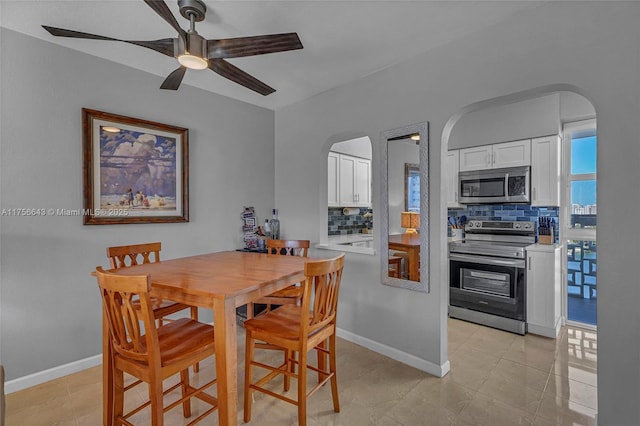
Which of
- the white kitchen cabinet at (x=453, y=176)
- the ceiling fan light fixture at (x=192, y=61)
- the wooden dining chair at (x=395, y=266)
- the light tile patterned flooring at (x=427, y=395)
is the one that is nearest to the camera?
the ceiling fan light fixture at (x=192, y=61)

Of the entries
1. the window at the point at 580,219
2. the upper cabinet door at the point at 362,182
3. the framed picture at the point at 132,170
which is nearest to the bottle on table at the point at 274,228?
the framed picture at the point at 132,170

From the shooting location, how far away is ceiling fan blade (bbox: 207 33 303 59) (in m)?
1.69

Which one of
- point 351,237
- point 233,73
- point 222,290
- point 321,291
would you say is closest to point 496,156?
point 351,237

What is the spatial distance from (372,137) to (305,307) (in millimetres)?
1826

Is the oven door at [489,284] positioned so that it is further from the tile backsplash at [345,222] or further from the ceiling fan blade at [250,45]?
the ceiling fan blade at [250,45]

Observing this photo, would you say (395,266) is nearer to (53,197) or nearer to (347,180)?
(347,180)

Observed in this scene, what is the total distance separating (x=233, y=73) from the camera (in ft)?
6.98

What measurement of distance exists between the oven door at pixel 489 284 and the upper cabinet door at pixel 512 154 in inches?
45.3

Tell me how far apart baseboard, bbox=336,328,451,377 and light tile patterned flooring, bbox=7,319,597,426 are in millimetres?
53

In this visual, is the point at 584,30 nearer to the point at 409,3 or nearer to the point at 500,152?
the point at 409,3

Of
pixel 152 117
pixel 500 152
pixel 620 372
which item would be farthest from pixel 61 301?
pixel 500 152

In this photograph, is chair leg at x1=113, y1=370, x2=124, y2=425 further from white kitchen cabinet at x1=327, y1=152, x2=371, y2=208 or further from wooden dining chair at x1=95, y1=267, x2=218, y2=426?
white kitchen cabinet at x1=327, y1=152, x2=371, y2=208

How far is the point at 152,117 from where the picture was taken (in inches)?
116

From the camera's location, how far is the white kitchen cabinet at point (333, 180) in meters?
4.34
